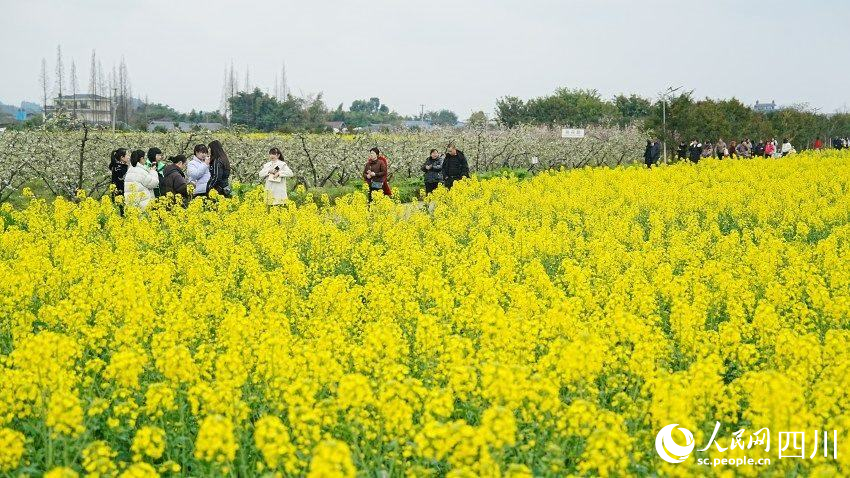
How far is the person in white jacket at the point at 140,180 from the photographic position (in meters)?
14.6

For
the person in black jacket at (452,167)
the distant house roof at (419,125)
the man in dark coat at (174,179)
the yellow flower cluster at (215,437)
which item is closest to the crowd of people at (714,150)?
the person in black jacket at (452,167)

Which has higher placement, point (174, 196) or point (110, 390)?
point (174, 196)

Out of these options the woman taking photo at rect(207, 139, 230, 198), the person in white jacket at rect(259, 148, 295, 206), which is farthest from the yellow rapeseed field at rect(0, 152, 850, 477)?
the person in white jacket at rect(259, 148, 295, 206)

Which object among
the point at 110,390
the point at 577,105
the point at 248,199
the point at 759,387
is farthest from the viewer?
the point at 577,105

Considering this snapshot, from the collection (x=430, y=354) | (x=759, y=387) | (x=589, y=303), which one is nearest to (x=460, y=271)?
(x=589, y=303)

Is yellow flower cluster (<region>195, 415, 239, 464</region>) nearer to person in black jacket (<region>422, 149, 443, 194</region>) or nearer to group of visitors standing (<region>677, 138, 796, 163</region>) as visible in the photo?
person in black jacket (<region>422, 149, 443, 194</region>)

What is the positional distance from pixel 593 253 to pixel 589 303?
304cm

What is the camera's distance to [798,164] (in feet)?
89.2

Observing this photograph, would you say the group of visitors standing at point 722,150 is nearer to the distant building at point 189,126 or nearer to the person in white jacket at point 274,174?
the distant building at point 189,126

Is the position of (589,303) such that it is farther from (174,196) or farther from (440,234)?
(174,196)

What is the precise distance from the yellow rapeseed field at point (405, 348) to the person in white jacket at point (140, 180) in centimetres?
48

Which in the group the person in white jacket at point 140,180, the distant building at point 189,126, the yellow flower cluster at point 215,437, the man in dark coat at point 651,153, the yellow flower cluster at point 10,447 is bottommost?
the yellow flower cluster at point 10,447

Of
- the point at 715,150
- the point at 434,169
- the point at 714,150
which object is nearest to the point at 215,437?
the point at 434,169

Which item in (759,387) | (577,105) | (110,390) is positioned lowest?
(110,390)
